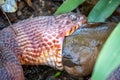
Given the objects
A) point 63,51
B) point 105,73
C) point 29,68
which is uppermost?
point 105,73

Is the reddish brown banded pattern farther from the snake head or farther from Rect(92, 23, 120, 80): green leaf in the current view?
Rect(92, 23, 120, 80): green leaf

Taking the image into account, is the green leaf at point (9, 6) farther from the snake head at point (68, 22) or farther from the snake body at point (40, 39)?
the snake head at point (68, 22)

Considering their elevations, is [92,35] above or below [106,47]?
below

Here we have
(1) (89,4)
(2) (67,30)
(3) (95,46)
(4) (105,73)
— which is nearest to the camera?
(4) (105,73)

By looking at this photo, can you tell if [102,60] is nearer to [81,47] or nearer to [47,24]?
[81,47]

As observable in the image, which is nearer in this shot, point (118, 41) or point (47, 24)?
point (118, 41)

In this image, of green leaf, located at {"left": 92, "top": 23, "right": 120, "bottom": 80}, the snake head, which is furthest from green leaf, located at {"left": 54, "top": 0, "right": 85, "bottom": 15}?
green leaf, located at {"left": 92, "top": 23, "right": 120, "bottom": 80}

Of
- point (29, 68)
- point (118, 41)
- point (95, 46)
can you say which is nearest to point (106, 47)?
point (118, 41)
